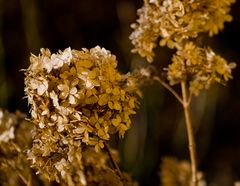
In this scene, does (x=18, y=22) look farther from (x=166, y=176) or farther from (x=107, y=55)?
(x=107, y=55)

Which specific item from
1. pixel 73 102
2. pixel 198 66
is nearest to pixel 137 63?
pixel 198 66

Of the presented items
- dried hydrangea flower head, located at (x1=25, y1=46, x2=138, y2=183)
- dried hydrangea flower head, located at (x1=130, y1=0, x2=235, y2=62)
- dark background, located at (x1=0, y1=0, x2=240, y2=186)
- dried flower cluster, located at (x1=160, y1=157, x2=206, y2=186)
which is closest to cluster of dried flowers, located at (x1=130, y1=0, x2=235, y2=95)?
dried hydrangea flower head, located at (x1=130, y1=0, x2=235, y2=62)

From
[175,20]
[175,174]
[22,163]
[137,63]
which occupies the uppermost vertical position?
[137,63]

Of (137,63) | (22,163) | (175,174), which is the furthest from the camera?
(137,63)

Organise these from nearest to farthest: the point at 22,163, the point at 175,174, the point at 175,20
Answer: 1. the point at 175,20
2. the point at 22,163
3. the point at 175,174

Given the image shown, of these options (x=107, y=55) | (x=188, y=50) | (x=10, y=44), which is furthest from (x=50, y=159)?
(x=10, y=44)

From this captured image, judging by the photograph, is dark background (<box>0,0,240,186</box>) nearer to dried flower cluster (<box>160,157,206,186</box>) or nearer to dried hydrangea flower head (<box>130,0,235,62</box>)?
dried flower cluster (<box>160,157,206,186</box>)

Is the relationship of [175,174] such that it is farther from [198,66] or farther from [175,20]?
[175,20]
